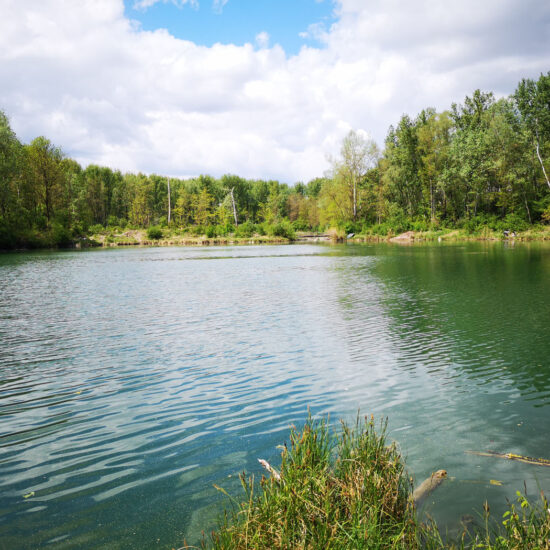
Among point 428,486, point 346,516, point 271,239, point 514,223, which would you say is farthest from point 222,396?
point 271,239

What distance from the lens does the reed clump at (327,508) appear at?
376 centimetres

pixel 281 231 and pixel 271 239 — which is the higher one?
pixel 281 231

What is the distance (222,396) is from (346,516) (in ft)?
16.3

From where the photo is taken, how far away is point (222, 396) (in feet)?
28.9

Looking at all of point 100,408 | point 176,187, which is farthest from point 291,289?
point 176,187

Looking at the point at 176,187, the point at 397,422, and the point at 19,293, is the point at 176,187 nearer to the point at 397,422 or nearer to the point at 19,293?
the point at 19,293

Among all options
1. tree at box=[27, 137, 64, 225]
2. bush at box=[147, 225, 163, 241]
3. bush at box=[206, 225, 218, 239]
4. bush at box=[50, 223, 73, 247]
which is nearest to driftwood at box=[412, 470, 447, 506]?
bush at box=[50, 223, 73, 247]

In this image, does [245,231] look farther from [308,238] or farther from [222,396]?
[222,396]

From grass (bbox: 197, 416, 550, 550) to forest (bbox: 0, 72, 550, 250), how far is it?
6654 cm

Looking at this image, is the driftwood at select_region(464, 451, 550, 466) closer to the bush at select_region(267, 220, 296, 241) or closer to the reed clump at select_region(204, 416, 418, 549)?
the reed clump at select_region(204, 416, 418, 549)

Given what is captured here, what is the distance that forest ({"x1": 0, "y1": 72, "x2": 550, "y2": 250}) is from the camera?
63125 mm

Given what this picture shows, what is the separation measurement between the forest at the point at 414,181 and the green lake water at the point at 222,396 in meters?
53.6

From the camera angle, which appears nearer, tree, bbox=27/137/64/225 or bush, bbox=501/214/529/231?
bush, bbox=501/214/529/231

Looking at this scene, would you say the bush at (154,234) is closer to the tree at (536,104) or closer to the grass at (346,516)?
the tree at (536,104)
